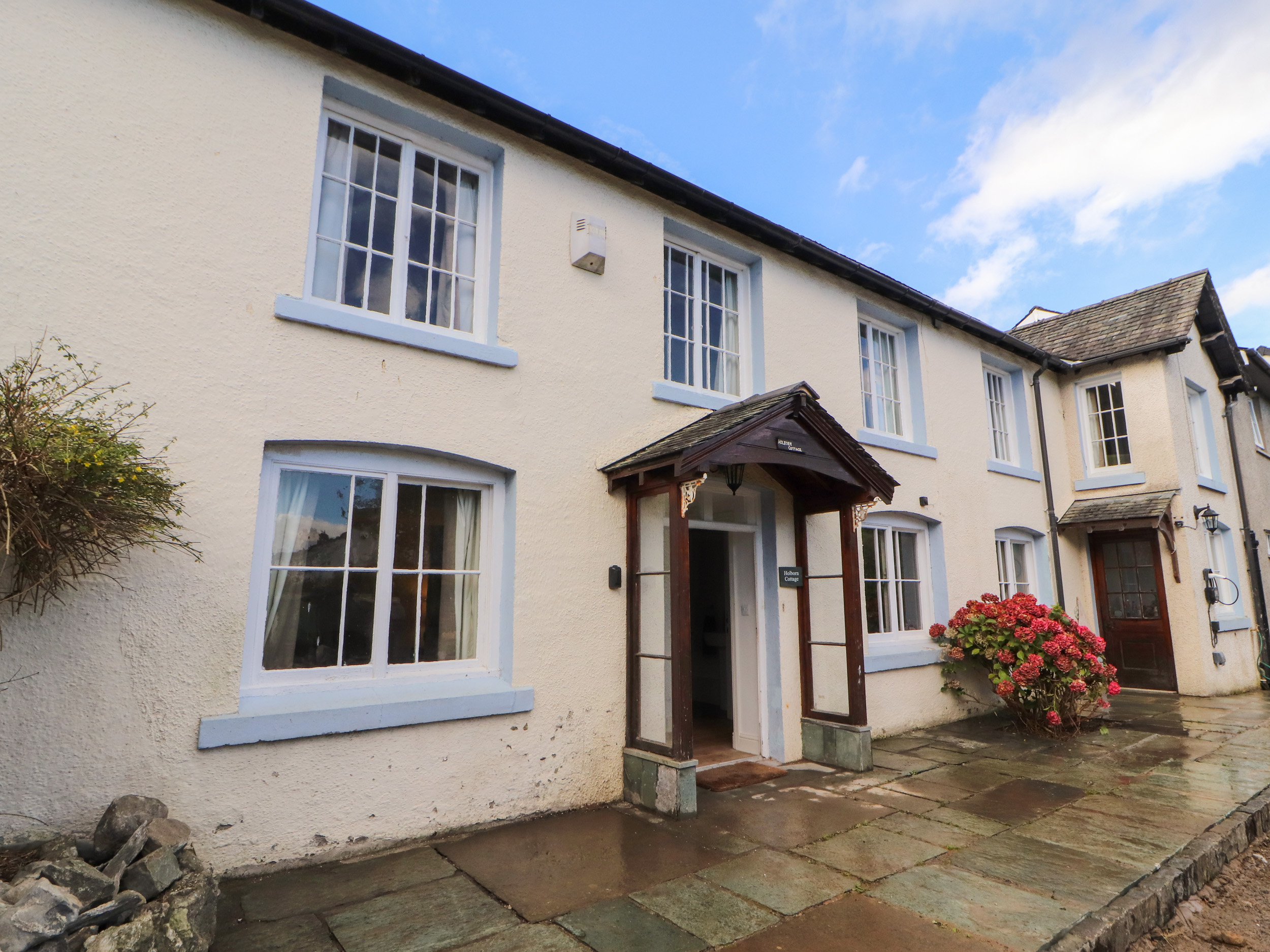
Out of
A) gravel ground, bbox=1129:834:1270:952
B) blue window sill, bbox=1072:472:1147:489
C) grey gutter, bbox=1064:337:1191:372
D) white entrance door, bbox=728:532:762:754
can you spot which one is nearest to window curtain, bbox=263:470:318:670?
white entrance door, bbox=728:532:762:754

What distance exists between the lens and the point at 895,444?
8453 mm

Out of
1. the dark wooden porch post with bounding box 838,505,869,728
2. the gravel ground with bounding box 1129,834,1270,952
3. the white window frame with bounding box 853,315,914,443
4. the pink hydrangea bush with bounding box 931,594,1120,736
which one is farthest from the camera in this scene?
the white window frame with bounding box 853,315,914,443

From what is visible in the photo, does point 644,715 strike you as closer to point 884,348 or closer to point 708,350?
point 708,350

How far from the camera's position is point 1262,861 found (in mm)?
4973

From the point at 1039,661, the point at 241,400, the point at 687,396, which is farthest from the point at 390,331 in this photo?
the point at 1039,661

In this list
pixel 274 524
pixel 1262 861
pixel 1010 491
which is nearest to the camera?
pixel 274 524

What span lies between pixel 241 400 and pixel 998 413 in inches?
410

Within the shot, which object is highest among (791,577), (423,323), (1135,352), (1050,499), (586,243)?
(1135,352)

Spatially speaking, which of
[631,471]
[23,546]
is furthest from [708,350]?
[23,546]

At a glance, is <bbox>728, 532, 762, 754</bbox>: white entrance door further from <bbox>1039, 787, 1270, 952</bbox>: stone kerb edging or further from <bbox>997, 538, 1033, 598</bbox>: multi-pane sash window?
<bbox>997, 538, 1033, 598</bbox>: multi-pane sash window

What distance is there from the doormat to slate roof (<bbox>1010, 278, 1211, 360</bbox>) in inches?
364

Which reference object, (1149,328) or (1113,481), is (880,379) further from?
(1149,328)

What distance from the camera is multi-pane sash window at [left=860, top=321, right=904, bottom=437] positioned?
877 cm

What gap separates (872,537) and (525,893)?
19.0 ft
